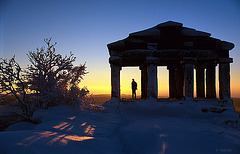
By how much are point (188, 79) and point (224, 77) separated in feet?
8.18

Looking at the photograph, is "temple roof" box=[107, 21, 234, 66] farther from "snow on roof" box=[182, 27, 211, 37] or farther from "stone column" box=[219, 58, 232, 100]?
"stone column" box=[219, 58, 232, 100]

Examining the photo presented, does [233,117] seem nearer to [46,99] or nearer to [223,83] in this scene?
[223,83]

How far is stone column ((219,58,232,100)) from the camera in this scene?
8555 millimetres

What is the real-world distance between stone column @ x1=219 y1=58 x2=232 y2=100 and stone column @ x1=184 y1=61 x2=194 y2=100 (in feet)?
7.05

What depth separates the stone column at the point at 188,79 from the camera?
26.5 ft

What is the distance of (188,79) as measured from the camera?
8.17 meters

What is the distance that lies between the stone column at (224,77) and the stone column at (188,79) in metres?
2.15

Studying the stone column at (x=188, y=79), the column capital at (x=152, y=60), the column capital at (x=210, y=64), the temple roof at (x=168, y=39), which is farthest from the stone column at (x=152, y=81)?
the column capital at (x=210, y=64)

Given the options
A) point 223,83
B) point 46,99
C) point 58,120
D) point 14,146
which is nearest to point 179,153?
point 14,146

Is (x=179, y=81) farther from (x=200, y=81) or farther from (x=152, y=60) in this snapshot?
(x=152, y=60)

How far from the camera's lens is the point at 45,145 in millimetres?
2330

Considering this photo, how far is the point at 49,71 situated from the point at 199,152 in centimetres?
547

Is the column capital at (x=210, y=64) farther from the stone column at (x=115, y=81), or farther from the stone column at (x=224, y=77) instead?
the stone column at (x=115, y=81)

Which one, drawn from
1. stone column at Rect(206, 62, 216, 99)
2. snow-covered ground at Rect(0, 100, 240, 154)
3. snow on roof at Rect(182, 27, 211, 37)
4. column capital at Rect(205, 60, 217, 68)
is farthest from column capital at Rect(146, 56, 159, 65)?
stone column at Rect(206, 62, 216, 99)
